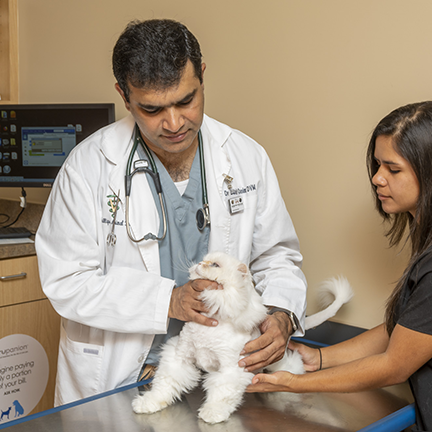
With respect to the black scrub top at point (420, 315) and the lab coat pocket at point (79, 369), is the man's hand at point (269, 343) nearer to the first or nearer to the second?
the black scrub top at point (420, 315)

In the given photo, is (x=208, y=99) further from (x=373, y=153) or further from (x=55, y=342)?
(x=55, y=342)

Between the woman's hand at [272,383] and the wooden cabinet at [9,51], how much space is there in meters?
2.55

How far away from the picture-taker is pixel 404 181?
1150 mm

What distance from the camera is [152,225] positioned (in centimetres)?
130

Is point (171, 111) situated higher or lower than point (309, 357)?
higher

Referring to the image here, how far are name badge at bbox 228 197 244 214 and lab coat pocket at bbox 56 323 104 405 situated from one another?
1.81 feet

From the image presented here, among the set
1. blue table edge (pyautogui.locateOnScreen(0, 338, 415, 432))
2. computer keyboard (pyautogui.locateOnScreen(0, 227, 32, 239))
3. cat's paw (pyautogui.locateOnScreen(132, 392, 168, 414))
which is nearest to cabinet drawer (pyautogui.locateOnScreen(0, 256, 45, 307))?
computer keyboard (pyautogui.locateOnScreen(0, 227, 32, 239))

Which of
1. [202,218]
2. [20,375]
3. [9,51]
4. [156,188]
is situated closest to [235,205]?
[202,218]

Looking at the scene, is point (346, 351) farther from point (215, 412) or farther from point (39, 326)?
point (39, 326)

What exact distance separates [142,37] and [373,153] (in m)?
0.70

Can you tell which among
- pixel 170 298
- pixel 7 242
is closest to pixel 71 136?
pixel 7 242

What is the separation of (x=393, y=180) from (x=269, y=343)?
52cm

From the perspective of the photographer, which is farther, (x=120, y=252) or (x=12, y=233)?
(x=12, y=233)

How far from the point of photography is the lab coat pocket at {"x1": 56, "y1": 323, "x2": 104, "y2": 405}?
4.30ft
